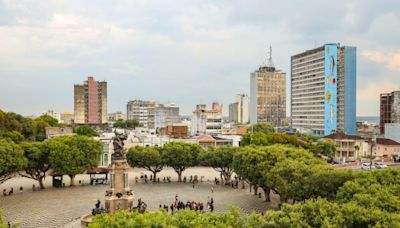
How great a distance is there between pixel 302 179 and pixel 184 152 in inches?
943

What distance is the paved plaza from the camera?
35.3 meters

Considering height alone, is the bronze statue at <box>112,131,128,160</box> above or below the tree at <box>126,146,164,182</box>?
above

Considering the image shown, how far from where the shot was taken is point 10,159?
1688 inches

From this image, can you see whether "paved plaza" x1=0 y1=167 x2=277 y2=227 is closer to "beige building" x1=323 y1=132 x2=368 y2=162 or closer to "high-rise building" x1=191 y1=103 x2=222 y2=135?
"beige building" x1=323 y1=132 x2=368 y2=162

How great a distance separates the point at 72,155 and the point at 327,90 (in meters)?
101

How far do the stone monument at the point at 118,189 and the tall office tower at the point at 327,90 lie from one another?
4249 inches

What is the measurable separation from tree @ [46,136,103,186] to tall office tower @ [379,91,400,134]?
106m

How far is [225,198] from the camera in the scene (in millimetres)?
43812

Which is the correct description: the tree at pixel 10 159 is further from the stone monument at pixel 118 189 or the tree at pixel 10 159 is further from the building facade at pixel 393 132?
the building facade at pixel 393 132

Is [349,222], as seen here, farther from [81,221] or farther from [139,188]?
[139,188]

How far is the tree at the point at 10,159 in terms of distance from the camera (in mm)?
42469

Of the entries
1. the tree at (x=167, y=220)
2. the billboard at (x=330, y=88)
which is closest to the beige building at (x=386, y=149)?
the billboard at (x=330, y=88)

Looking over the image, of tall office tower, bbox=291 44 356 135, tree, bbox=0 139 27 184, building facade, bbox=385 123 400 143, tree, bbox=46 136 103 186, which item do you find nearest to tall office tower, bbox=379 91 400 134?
tall office tower, bbox=291 44 356 135

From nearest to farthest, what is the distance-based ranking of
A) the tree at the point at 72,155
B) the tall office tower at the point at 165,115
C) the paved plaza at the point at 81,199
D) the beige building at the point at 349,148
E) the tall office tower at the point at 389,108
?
the paved plaza at the point at 81,199, the tree at the point at 72,155, the beige building at the point at 349,148, the tall office tower at the point at 389,108, the tall office tower at the point at 165,115
